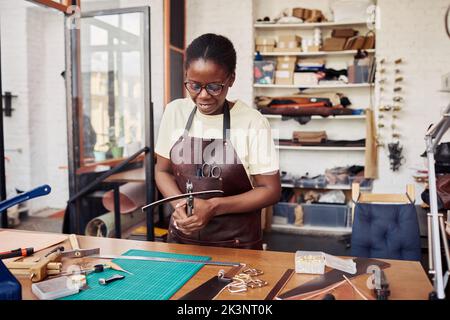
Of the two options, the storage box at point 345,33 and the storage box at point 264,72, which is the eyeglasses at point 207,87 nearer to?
the storage box at point 264,72

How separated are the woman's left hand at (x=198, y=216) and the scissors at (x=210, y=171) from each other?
0.19 meters

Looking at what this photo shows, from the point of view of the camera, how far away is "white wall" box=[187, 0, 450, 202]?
255 cm

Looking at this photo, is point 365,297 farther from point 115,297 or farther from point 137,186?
point 137,186

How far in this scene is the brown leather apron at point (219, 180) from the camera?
1662 millimetres

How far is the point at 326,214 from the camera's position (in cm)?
430

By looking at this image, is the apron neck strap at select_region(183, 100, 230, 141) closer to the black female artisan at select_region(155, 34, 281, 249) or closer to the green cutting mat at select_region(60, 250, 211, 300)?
the black female artisan at select_region(155, 34, 281, 249)

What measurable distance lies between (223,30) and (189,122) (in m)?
0.84

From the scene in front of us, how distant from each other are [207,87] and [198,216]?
0.49m

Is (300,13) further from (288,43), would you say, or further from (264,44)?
(264,44)

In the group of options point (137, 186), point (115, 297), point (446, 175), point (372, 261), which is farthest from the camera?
point (137, 186)

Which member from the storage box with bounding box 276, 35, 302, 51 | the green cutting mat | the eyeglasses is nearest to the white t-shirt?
the eyeglasses

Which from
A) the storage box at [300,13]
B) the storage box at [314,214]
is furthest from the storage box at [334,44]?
the storage box at [314,214]

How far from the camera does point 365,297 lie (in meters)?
1.08
